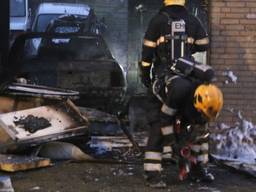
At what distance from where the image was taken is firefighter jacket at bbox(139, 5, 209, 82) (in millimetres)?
7012

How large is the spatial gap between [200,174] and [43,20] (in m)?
10.1

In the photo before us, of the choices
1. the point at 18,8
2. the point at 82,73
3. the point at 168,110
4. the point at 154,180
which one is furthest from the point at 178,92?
the point at 18,8

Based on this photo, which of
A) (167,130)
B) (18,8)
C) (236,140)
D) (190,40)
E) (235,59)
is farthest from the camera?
(18,8)

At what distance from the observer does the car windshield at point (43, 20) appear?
16.1 meters

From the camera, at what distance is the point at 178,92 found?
21.5 ft

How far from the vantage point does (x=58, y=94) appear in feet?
27.0

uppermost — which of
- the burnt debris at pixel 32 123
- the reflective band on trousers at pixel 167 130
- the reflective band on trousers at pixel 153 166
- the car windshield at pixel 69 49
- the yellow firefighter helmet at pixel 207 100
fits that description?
the yellow firefighter helmet at pixel 207 100

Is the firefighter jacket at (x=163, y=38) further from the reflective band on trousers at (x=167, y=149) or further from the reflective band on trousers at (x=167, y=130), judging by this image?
the reflective band on trousers at (x=167, y=149)

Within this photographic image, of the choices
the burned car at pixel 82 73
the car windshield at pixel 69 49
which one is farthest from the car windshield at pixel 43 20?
the burned car at pixel 82 73

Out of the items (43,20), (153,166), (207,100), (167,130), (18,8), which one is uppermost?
(207,100)

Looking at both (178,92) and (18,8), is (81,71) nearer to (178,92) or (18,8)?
(178,92)

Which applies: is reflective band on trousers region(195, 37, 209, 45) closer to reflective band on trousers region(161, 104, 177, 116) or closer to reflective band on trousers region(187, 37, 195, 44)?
reflective band on trousers region(187, 37, 195, 44)

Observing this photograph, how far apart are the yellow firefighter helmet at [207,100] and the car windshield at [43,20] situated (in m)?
10.1

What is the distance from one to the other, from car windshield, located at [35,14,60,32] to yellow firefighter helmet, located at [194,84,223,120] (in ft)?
33.0
